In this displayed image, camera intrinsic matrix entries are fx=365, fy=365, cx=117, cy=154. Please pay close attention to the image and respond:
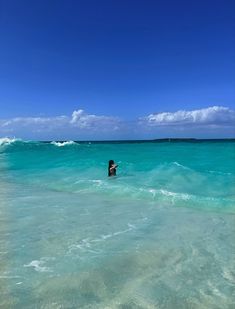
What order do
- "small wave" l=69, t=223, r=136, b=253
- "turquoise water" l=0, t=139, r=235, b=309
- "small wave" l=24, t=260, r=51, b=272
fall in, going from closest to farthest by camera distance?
"turquoise water" l=0, t=139, r=235, b=309, "small wave" l=24, t=260, r=51, b=272, "small wave" l=69, t=223, r=136, b=253

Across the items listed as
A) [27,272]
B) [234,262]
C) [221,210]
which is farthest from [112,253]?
[221,210]

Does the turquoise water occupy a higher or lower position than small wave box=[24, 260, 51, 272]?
lower

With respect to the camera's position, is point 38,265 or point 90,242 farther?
point 90,242

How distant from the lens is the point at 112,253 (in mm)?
6988

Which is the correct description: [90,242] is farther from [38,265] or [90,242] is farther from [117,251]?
[38,265]

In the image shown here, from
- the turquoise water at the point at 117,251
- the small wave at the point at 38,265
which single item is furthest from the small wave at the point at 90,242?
the small wave at the point at 38,265

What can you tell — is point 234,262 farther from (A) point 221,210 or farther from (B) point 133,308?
(A) point 221,210

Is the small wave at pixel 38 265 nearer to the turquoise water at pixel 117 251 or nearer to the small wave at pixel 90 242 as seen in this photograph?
the turquoise water at pixel 117 251

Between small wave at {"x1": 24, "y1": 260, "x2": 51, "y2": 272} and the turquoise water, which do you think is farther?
small wave at {"x1": 24, "y1": 260, "x2": 51, "y2": 272}

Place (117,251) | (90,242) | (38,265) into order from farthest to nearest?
1. (90,242)
2. (117,251)
3. (38,265)

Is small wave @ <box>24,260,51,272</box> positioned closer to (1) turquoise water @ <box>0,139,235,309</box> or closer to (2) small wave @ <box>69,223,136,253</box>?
(1) turquoise water @ <box>0,139,235,309</box>

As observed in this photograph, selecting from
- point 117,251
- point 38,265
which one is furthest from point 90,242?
point 38,265

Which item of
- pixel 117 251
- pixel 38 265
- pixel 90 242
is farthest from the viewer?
pixel 90 242

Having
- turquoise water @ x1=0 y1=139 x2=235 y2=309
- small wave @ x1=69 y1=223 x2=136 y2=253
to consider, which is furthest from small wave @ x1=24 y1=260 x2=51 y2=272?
small wave @ x1=69 y1=223 x2=136 y2=253
